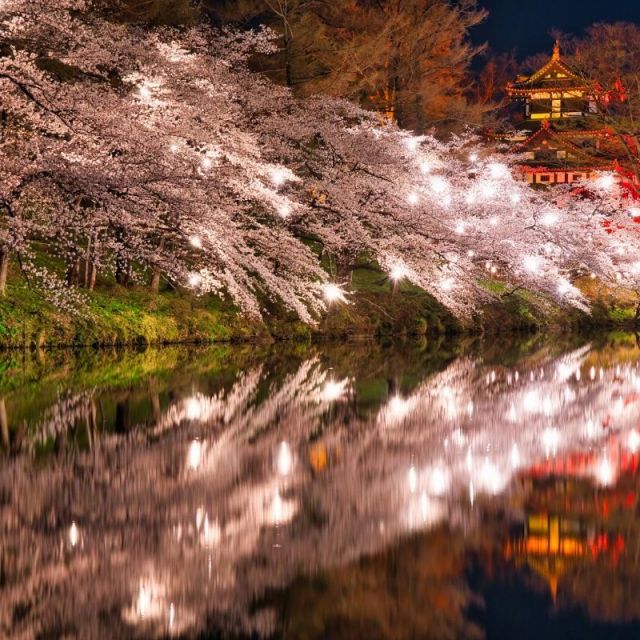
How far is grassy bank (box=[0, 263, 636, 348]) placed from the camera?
19891 millimetres

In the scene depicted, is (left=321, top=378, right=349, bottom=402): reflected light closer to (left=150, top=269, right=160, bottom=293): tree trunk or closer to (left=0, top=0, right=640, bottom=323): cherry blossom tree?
(left=0, top=0, right=640, bottom=323): cherry blossom tree

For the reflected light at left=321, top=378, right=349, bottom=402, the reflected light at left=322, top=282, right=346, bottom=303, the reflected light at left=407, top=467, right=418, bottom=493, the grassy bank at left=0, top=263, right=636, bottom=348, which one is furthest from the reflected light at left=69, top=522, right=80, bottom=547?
the reflected light at left=322, top=282, right=346, bottom=303

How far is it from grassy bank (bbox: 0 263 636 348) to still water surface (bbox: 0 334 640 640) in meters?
6.82

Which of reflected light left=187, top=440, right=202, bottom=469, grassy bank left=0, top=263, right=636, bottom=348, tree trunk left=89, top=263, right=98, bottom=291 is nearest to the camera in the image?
reflected light left=187, top=440, right=202, bottom=469

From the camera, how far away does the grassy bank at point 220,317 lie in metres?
19.9

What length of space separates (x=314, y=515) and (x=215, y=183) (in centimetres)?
1266

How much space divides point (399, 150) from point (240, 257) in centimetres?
1027

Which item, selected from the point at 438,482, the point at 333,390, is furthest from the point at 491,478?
the point at 333,390

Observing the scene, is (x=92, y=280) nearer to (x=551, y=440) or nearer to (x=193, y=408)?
(x=193, y=408)

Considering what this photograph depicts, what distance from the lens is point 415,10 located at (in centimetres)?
3588

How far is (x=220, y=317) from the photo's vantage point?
24.3 meters

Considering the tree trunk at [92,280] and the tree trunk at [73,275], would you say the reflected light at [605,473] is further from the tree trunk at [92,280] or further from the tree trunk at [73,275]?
the tree trunk at [73,275]

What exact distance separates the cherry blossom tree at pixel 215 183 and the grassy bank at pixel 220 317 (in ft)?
1.78

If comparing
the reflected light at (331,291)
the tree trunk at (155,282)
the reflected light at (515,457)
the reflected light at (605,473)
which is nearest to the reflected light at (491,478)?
the reflected light at (515,457)
